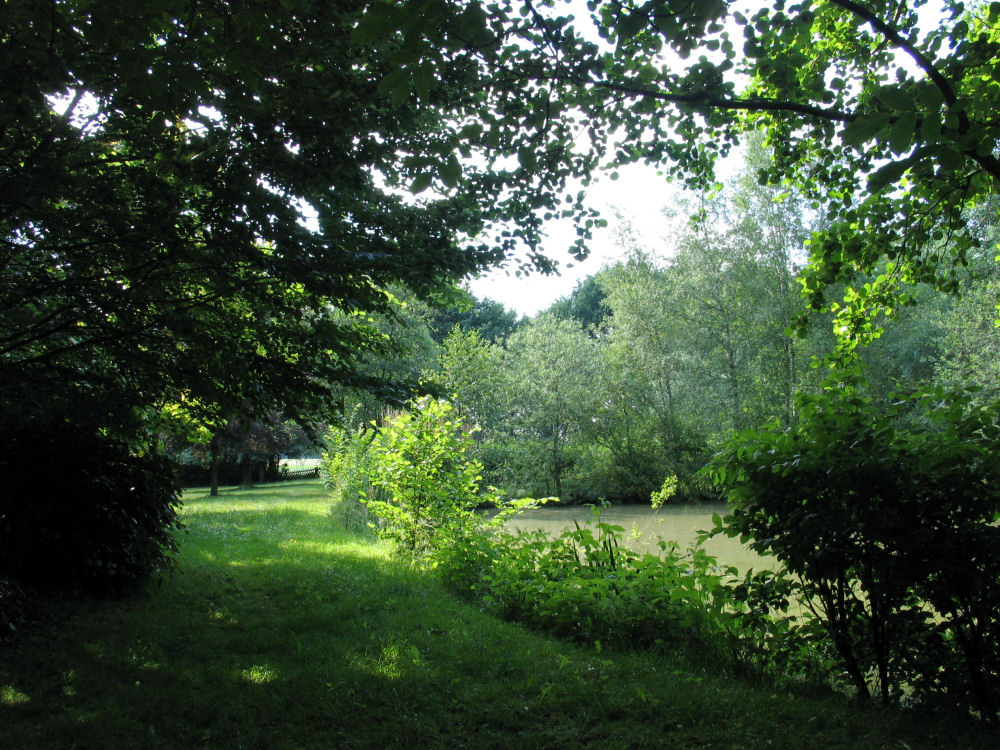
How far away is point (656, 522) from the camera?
1727cm

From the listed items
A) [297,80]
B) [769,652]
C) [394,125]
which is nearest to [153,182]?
[297,80]

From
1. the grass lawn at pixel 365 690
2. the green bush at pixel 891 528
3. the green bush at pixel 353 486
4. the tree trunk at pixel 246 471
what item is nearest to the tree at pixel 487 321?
the tree trunk at pixel 246 471

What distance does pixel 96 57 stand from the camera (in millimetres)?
3605

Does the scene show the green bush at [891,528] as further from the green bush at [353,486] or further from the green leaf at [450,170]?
the green bush at [353,486]

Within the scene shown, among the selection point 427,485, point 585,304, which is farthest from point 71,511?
point 585,304

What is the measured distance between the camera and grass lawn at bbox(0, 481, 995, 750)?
3158mm

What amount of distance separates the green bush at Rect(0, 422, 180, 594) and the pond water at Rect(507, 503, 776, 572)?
792 centimetres

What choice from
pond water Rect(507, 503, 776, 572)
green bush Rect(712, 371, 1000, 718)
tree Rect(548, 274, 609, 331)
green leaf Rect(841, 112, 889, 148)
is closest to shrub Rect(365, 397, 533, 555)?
pond water Rect(507, 503, 776, 572)

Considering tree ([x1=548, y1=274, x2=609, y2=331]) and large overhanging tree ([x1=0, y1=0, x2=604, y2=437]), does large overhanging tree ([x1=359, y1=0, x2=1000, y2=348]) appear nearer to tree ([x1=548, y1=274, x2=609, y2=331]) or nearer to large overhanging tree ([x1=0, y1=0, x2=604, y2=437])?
large overhanging tree ([x1=0, y1=0, x2=604, y2=437])

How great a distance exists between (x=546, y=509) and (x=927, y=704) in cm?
1969

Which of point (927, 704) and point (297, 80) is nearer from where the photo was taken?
point (927, 704)

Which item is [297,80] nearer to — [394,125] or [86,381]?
[394,125]

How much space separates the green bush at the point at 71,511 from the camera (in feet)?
16.3

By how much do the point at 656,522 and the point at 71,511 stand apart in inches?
591
